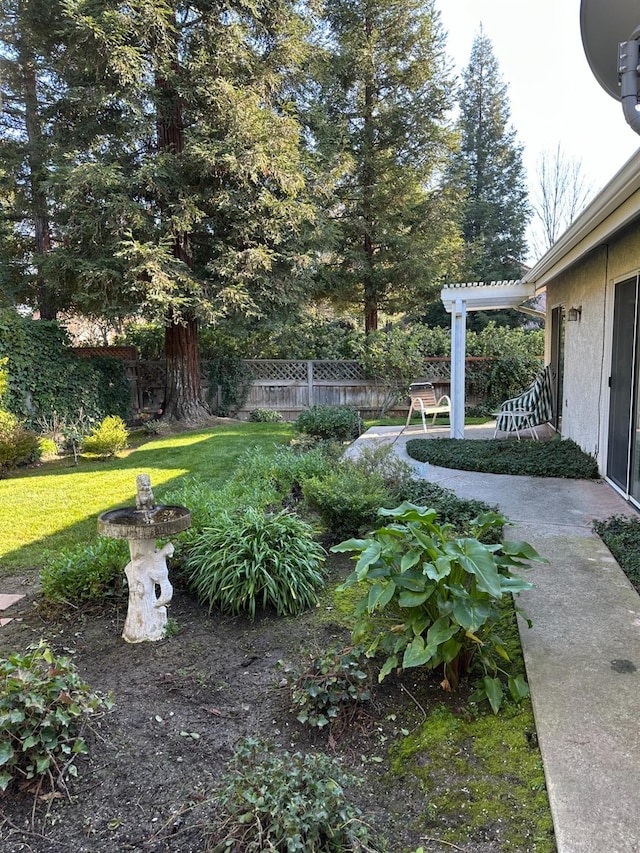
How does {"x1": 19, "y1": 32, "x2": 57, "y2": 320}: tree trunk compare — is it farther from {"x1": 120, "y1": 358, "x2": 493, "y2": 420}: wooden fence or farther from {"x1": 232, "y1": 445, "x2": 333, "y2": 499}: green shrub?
{"x1": 232, "y1": 445, "x2": 333, "y2": 499}: green shrub

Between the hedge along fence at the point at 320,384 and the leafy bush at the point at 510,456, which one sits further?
the hedge along fence at the point at 320,384

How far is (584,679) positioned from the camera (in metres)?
2.20

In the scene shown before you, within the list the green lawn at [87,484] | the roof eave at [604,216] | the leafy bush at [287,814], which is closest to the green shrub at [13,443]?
A: the green lawn at [87,484]

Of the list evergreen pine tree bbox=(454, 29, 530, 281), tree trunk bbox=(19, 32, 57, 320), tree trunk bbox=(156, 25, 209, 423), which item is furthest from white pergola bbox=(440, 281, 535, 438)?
evergreen pine tree bbox=(454, 29, 530, 281)

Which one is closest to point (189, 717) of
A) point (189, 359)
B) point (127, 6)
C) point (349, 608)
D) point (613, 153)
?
point (349, 608)

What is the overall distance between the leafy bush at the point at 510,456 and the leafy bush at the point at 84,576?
4111mm

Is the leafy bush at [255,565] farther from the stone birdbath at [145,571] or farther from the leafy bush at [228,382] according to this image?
the leafy bush at [228,382]

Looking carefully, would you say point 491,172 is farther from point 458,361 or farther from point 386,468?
point 386,468

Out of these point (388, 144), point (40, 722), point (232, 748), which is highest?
point (388, 144)

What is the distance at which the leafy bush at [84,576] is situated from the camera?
3125 mm

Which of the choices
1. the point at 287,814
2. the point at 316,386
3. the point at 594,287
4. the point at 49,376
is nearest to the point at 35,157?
the point at 49,376

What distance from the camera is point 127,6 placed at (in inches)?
334

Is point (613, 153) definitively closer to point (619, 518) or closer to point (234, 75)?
point (234, 75)

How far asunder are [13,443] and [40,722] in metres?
5.90
